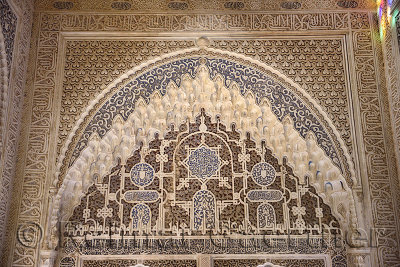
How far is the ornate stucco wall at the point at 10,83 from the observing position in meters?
4.06

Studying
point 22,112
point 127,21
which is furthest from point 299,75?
point 22,112

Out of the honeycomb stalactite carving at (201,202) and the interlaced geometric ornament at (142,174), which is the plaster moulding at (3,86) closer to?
the honeycomb stalactite carving at (201,202)

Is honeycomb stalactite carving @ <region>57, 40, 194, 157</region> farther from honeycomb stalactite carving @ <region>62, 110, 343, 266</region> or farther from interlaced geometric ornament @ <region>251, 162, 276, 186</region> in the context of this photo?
interlaced geometric ornament @ <region>251, 162, 276, 186</region>

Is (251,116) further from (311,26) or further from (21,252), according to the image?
(21,252)

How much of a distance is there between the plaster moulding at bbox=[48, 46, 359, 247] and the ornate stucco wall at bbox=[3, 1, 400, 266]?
0.08 m

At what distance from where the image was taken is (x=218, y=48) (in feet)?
15.4

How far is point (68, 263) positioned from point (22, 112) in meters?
1.47

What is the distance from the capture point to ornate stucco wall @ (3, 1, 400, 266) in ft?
13.8

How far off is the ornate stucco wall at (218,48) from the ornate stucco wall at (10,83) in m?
0.09

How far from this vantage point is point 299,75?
461 cm

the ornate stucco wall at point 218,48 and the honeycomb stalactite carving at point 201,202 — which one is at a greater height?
the ornate stucco wall at point 218,48

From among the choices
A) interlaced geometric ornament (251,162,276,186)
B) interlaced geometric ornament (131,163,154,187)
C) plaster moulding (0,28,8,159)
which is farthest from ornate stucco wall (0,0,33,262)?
interlaced geometric ornament (251,162,276,186)

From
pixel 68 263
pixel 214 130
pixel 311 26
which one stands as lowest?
pixel 68 263

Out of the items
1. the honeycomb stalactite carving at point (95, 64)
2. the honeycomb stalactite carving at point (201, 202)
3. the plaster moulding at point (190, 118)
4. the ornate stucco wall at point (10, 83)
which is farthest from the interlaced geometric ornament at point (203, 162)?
the ornate stucco wall at point (10, 83)
